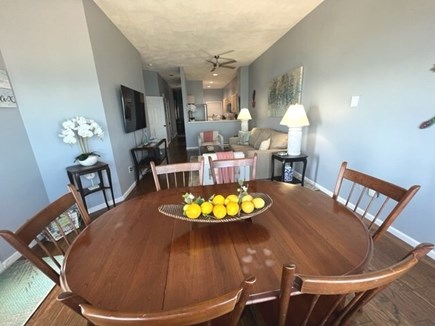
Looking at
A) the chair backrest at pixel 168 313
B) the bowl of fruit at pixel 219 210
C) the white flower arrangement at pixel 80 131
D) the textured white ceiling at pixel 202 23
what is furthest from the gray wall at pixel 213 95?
the chair backrest at pixel 168 313

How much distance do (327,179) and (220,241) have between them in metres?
2.67

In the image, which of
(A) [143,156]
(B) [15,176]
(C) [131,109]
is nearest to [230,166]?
(B) [15,176]

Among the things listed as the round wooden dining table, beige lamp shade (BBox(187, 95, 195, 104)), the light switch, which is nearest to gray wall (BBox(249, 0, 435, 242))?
the light switch

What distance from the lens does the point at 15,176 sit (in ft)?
6.61

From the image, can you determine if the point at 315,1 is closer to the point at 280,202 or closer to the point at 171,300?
the point at 280,202

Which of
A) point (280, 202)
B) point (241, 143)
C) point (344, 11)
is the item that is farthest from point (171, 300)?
point (241, 143)

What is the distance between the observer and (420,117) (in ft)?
5.65

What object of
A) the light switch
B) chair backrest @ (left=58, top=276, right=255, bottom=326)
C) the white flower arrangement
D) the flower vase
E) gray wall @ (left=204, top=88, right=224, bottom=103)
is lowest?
the flower vase

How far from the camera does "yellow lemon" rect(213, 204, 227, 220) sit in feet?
3.02

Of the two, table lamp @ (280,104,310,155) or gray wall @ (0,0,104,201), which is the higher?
gray wall @ (0,0,104,201)

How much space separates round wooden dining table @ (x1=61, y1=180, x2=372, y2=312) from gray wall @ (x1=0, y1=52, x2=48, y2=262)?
1580 millimetres

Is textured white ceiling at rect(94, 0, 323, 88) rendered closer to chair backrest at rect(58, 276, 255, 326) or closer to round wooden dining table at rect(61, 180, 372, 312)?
round wooden dining table at rect(61, 180, 372, 312)

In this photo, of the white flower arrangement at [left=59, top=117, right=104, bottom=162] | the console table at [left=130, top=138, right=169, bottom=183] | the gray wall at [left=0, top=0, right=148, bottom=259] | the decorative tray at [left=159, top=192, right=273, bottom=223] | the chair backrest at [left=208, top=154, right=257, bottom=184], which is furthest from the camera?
the console table at [left=130, top=138, right=169, bottom=183]

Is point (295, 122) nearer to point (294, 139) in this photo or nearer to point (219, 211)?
point (294, 139)
